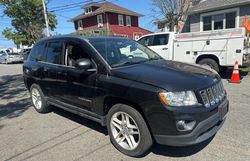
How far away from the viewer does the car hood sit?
2.89 meters

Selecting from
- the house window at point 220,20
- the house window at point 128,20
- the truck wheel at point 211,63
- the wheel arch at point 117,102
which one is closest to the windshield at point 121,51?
the wheel arch at point 117,102

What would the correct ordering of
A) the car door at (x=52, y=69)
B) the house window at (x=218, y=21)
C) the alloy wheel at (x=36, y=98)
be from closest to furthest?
the car door at (x=52, y=69) < the alloy wheel at (x=36, y=98) < the house window at (x=218, y=21)

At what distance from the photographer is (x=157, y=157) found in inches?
129

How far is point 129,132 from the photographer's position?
11.0 ft

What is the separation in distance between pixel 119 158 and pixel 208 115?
1467mm

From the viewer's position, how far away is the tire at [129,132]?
310cm

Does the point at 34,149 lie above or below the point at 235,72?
below

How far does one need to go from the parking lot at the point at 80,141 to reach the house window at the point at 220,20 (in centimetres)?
1146

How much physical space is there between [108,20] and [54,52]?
29.1 meters

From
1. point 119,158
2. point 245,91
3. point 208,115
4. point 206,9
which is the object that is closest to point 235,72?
point 245,91

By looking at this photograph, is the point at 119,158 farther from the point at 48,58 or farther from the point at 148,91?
the point at 48,58

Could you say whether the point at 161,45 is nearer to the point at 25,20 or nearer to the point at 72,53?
the point at 72,53

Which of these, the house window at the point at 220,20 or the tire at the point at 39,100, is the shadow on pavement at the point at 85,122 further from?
the house window at the point at 220,20

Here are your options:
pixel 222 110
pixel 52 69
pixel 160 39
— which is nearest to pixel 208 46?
pixel 160 39
